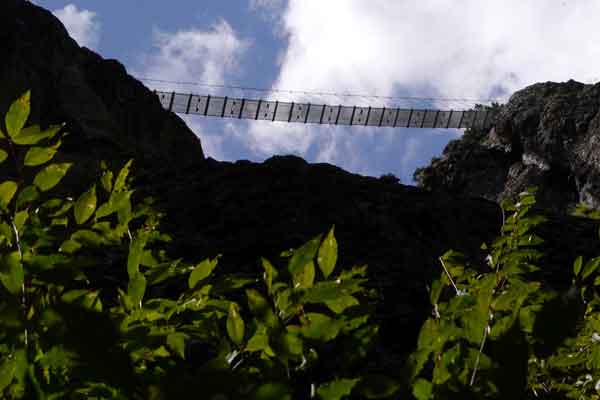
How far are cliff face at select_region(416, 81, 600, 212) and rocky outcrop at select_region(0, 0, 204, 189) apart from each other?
12463mm

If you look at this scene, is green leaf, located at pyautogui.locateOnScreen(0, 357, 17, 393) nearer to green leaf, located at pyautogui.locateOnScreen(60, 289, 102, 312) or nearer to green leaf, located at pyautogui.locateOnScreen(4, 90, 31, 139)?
green leaf, located at pyautogui.locateOnScreen(60, 289, 102, 312)

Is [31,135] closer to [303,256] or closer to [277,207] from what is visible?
[303,256]

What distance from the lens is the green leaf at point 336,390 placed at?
0.88m

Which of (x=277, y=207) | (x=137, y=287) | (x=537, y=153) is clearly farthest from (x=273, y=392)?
(x=537, y=153)

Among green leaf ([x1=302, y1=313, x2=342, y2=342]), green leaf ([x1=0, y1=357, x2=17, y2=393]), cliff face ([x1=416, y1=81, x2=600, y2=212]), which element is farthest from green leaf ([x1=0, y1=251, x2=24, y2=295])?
cliff face ([x1=416, y1=81, x2=600, y2=212])

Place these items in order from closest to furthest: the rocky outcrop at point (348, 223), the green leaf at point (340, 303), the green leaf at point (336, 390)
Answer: the green leaf at point (336, 390)
the green leaf at point (340, 303)
the rocky outcrop at point (348, 223)

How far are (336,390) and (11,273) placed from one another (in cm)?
56

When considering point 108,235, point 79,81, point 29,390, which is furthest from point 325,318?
point 79,81

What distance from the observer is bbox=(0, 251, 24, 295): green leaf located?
1062mm

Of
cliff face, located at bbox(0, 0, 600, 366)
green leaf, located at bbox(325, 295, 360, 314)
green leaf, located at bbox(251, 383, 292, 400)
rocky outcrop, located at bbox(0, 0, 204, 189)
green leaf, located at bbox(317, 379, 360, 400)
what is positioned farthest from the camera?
rocky outcrop, located at bbox(0, 0, 204, 189)

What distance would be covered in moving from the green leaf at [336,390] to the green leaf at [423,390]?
0.35 ft

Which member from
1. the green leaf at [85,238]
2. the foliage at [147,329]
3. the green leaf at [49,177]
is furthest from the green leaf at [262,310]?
the green leaf at [85,238]

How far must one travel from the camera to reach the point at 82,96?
15773mm

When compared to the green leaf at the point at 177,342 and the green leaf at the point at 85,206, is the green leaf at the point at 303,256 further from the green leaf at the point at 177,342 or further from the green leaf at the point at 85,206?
the green leaf at the point at 85,206
